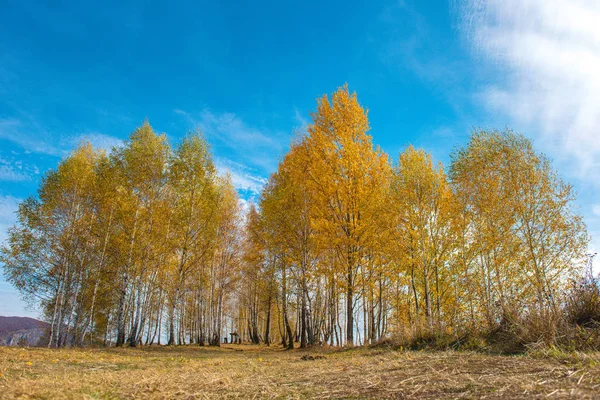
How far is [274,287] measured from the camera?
16.3 m

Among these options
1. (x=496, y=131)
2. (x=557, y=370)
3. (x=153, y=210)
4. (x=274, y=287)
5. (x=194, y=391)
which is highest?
(x=496, y=131)

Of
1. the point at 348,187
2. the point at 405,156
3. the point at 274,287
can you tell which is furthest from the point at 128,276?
the point at 405,156

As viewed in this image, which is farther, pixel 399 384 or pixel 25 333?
pixel 25 333

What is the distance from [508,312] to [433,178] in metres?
8.50

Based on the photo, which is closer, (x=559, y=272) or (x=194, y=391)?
(x=194, y=391)

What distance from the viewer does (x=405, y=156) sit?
1549cm

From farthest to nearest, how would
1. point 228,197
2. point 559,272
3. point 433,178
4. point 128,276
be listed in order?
point 228,197 → point 128,276 → point 433,178 → point 559,272

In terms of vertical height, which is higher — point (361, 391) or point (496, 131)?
point (496, 131)

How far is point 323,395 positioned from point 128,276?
14810 millimetres

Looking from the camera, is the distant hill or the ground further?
the distant hill

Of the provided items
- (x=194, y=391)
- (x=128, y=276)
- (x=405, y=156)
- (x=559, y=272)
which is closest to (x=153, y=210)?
(x=128, y=276)

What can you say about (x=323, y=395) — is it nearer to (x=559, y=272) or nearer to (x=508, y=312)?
(x=508, y=312)

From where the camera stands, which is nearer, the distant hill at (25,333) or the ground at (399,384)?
the ground at (399,384)

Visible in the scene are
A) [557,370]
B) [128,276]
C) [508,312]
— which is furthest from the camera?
[128,276]
